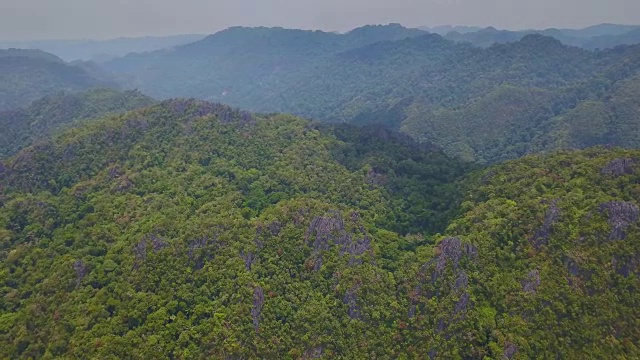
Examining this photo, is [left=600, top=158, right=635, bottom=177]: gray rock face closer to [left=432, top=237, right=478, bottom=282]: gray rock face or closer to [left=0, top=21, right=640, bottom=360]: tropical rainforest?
[left=0, top=21, right=640, bottom=360]: tropical rainforest

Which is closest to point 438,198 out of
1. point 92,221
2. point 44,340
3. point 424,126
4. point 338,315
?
point 338,315

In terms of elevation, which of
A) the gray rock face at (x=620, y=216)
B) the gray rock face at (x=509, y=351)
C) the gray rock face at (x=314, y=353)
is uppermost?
the gray rock face at (x=620, y=216)

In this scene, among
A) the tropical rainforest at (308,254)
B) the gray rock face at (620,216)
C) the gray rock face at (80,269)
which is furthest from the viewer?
the gray rock face at (80,269)

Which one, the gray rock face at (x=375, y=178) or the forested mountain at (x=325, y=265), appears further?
the gray rock face at (x=375, y=178)

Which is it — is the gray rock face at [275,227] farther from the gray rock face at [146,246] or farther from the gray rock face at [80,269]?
the gray rock face at [80,269]

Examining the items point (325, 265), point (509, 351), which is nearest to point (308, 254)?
point (325, 265)

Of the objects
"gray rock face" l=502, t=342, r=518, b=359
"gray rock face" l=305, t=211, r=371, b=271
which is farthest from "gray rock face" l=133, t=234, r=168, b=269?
"gray rock face" l=502, t=342, r=518, b=359

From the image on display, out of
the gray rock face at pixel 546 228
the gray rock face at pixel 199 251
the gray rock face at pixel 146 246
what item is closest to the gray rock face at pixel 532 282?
the gray rock face at pixel 546 228

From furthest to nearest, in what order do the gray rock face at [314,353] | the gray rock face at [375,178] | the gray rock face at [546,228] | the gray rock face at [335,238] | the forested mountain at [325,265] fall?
the gray rock face at [375,178], the gray rock face at [335,238], the gray rock face at [546,228], the gray rock face at [314,353], the forested mountain at [325,265]
